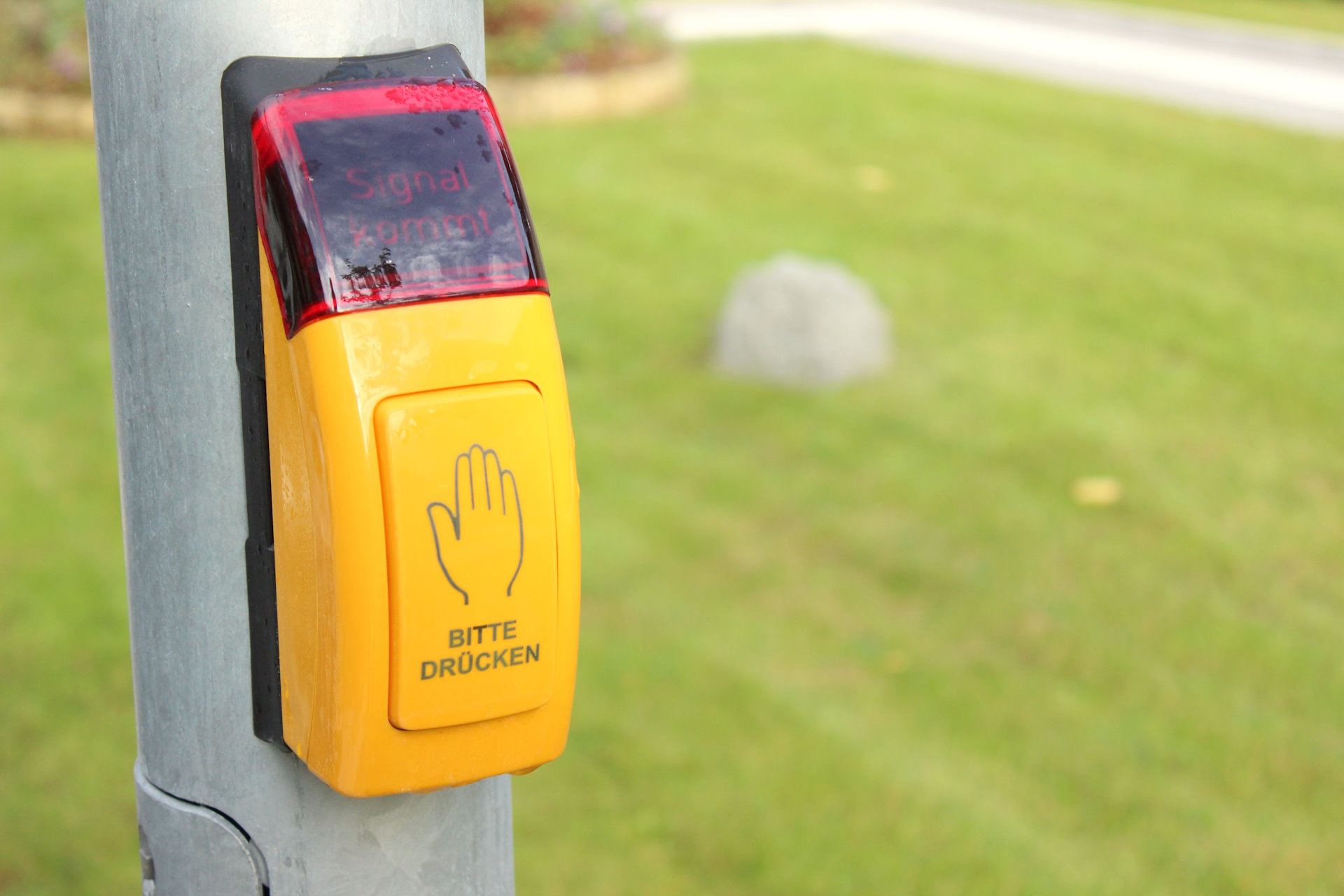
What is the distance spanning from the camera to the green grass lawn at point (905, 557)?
3184mm

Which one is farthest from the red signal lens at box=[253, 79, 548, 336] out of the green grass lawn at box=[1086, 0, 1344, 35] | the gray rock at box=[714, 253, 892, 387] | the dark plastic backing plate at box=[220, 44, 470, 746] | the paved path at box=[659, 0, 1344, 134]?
Answer: the green grass lawn at box=[1086, 0, 1344, 35]

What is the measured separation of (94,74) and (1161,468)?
4.42 m

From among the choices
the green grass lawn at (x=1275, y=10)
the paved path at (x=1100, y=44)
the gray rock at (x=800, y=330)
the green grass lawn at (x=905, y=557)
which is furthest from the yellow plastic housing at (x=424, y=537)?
the green grass lawn at (x=1275, y=10)

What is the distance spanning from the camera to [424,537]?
37.2 inches

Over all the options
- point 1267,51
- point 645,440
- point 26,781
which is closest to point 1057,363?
point 645,440

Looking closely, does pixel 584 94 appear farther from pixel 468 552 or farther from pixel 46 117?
pixel 468 552

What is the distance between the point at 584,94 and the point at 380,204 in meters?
8.82

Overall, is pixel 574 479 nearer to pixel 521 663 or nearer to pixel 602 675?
pixel 521 663

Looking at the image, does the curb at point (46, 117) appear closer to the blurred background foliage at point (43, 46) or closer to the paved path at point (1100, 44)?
the blurred background foliage at point (43, 46)

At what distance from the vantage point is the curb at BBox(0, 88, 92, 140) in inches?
332

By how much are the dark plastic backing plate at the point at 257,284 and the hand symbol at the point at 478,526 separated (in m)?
0.16

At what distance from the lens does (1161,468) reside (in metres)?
4.87

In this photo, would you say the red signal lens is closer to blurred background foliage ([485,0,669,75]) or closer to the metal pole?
the metal pole

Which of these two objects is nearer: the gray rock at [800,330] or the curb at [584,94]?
the gray rock at [800,330]
